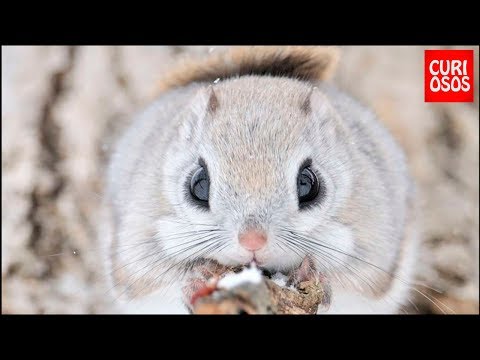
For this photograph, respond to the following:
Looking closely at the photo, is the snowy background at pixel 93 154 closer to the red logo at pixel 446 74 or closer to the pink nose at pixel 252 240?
the red logo at pixel 446 74

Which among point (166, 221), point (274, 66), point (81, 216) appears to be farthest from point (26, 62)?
point (166, 221)

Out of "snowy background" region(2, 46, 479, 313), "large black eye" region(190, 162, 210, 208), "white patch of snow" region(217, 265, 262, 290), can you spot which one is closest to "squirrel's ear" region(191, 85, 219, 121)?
"large black eye" region(190, 162, 210, 208)

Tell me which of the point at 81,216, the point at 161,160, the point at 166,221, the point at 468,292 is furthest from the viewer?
the point at 81,216

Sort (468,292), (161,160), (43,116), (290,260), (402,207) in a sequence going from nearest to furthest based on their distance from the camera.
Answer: (290,260), (161,160), (402,207), (468,292), (43,116)

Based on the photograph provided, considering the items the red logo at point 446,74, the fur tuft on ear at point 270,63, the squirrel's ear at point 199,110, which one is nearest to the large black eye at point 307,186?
the squirrel's ear at point 199,110

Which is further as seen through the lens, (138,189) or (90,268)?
(90,268)

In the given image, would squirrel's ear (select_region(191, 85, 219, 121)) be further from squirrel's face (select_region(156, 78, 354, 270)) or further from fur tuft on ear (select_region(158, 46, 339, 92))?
fur tuft on ear (select_region(158, 46, 339, 92))

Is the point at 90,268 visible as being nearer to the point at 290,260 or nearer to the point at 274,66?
the point at 274,66
